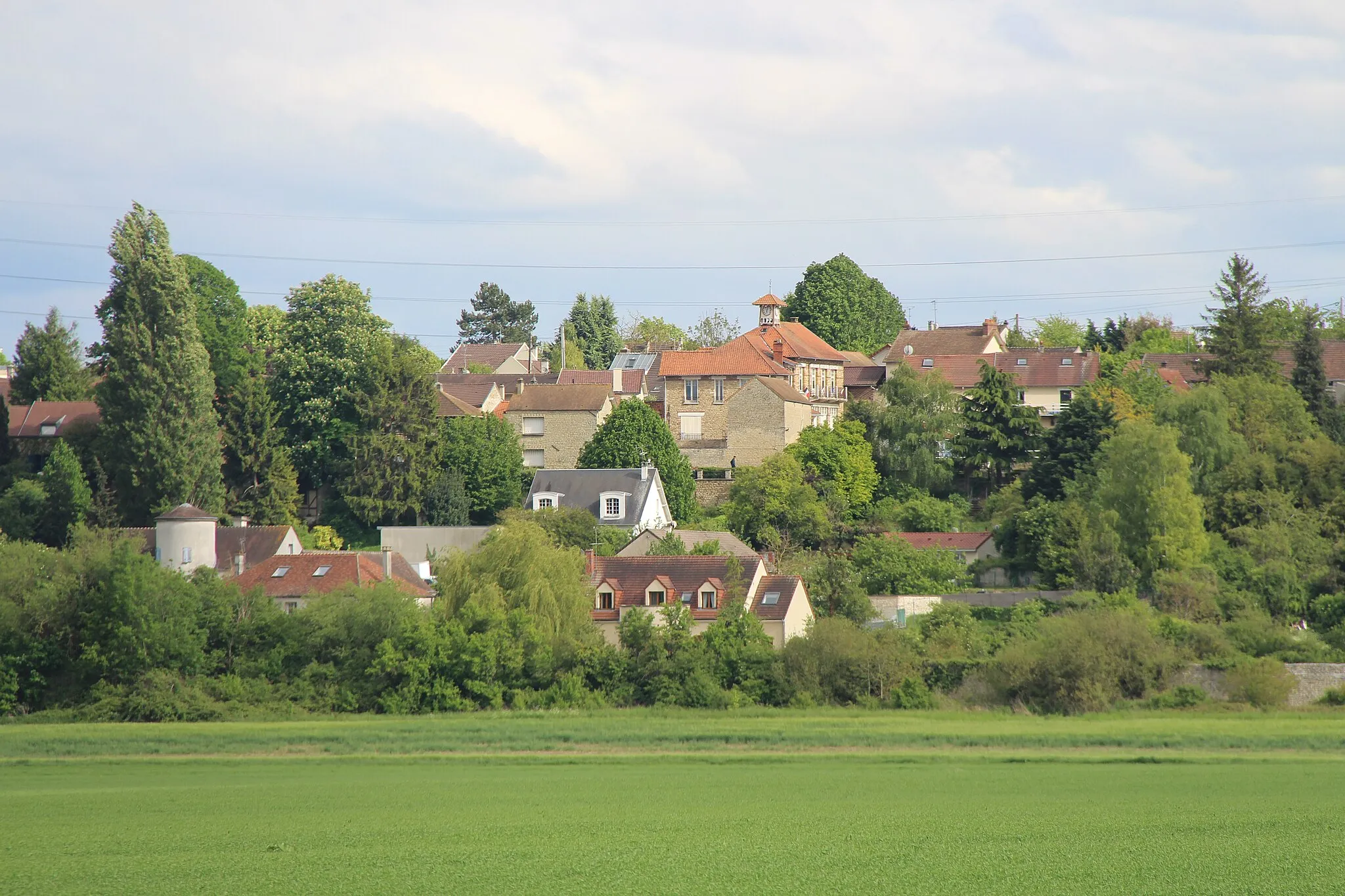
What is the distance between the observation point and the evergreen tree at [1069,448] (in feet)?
195

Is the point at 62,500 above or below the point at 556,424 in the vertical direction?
below

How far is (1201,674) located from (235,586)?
2923 centimetres

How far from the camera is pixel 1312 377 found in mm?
66000

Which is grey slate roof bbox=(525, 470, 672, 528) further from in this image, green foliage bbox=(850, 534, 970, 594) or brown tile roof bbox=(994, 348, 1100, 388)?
brown tile roof bbox=(994, 348, 1100, 388)

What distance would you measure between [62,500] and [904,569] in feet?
111

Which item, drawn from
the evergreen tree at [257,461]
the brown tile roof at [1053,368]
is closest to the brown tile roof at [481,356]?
the brown tile roof at [1053,368]

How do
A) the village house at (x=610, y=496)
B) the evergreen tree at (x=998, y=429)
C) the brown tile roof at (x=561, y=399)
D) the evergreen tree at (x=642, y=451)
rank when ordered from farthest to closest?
the brown tile roof at (x=561, y=399), the evergreen tree at (x=642, y=451), the evergreen tree at (x=998, y=429), the village house at (x=610, y=496)

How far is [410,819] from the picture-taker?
875 inches

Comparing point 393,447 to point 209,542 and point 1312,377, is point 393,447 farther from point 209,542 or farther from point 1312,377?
point 1312,377

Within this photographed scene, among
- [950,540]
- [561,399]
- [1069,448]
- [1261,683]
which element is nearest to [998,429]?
[1069,448]

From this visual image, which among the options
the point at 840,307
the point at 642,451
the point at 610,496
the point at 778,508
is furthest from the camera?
the point at 840,307

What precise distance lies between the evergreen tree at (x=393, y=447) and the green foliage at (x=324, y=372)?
1.98 ft

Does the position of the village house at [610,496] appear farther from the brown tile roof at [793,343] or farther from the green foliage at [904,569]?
the brown tile roof at [793,343]

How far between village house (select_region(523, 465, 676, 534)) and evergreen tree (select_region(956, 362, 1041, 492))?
13.9 meters
